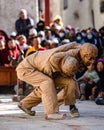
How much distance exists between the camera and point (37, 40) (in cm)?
1561

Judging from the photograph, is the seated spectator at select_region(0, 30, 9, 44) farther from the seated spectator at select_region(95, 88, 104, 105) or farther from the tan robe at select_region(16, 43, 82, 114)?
the tan robe at select_region(16, 43, 82, 114)

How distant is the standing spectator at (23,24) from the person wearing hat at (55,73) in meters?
8.00

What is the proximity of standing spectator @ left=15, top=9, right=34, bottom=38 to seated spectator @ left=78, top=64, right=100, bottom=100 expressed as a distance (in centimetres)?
343

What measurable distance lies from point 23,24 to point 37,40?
2091 millimetres

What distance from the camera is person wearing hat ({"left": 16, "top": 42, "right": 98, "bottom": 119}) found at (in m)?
9.00

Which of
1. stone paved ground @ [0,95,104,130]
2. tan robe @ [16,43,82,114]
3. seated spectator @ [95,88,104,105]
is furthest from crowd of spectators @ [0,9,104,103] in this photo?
tan robe @ [16,43,82,114]

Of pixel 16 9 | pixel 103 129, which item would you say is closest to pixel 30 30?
pixel 16 9

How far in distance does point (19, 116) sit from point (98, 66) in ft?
15.9

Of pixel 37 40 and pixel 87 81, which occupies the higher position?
pixel 37 40

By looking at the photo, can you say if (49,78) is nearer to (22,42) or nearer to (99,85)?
(99,85)

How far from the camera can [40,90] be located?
9.41 metres

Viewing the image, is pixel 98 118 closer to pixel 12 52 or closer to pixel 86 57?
pixel 86 57

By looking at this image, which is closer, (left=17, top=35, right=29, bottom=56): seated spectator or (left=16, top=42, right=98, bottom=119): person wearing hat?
(left=16, top=42, right=98, bottom=119): person wearing hat

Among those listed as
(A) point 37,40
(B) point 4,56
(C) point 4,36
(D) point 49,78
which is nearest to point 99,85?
(A) point 37,40
